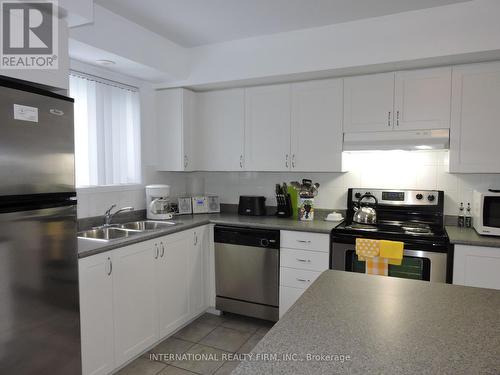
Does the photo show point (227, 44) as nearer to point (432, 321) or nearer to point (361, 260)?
point (361, 260)

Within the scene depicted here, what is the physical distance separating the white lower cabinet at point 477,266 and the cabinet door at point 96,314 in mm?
2321

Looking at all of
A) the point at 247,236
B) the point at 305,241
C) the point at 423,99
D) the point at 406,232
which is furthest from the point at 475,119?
the point at 247,236

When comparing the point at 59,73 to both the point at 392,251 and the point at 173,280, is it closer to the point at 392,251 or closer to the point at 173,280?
the point at 173,280

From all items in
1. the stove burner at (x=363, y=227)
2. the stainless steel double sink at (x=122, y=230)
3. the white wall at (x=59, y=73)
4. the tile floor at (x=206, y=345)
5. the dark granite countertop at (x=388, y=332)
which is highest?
the white wall at (x=59, y=73)

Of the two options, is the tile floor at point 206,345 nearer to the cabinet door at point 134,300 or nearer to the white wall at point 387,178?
the cabinet door at point 134,300

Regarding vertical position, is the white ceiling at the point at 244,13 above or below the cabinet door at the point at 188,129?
above

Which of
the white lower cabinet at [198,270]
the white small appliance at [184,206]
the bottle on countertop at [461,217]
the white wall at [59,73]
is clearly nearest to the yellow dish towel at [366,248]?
the bottle on countertop at [461,217]

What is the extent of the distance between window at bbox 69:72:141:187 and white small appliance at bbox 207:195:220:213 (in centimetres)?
75

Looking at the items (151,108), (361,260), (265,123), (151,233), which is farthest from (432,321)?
(151,108)

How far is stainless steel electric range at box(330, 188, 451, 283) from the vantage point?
2430 mm

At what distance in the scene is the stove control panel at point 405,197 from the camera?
2.92 metres

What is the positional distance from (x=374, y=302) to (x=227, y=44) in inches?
104

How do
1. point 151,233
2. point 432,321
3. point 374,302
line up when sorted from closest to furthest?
point 432,321 < point 374,302 < point 151,233

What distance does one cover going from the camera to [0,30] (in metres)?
1.61
